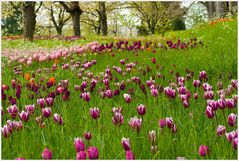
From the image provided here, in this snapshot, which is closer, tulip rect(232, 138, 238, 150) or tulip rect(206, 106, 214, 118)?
tulip rect(232, 138, 238, 150)

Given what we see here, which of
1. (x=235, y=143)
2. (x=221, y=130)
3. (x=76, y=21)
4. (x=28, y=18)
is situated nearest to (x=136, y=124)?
(x=221, y=130)

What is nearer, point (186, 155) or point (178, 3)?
point (186, 155)

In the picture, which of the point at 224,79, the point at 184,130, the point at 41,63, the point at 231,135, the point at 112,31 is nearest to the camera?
the point at 231,135

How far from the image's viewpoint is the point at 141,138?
277cm

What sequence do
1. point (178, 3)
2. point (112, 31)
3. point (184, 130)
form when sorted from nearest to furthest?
point (184, 130), point (178, 3), point (112, 31)

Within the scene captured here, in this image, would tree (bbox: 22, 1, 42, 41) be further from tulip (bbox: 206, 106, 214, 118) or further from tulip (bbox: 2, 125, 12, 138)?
tulip (bbox: 206, 106, 214, 118)

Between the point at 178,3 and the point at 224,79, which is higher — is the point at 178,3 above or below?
above

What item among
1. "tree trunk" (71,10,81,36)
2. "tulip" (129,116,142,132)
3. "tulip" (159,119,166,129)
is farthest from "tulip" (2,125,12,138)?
"tree trunk" (71,10,81,36)

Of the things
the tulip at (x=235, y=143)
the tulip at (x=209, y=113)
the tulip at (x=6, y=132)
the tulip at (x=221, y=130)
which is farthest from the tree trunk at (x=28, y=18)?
the tulip at (x=235, y=143)

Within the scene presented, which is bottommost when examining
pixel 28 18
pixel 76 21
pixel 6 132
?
pixel 6 132

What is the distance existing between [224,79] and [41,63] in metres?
4.37

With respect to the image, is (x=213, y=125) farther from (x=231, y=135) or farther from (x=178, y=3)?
(x=178, y=3)

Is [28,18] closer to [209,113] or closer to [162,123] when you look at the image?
[209,113]

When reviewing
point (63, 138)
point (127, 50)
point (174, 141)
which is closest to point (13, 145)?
point (63, 138)
